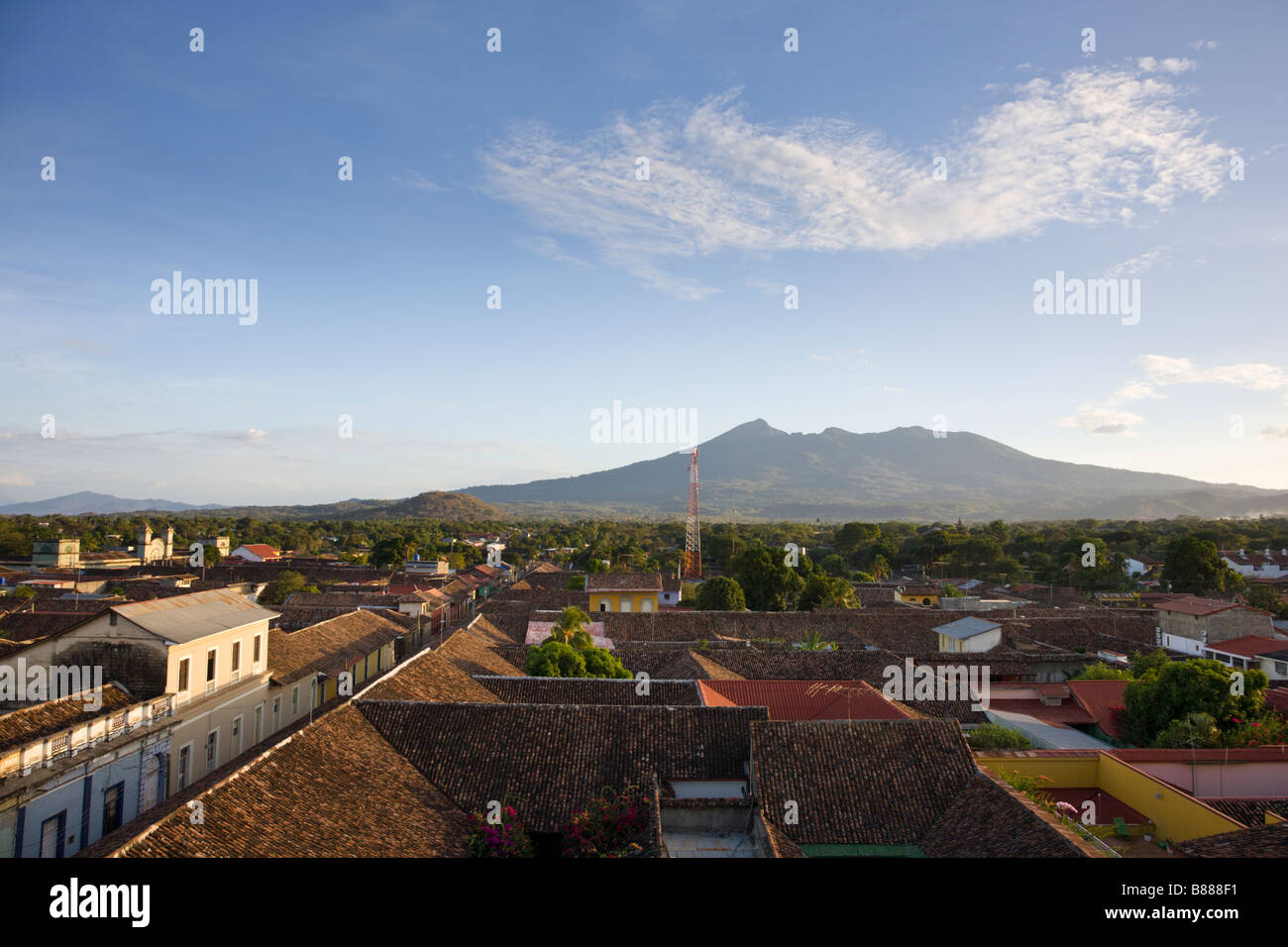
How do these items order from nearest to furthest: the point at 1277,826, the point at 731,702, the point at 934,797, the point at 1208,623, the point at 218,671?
the point at 1277,826 → the point at 934,797 → the point at 218,671 → the point at 731,702 → the point at 1208,623

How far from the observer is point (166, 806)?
10117 mm

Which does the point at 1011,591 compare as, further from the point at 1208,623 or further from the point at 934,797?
the point at 934,797

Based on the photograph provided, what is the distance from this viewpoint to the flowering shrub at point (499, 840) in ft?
32.5

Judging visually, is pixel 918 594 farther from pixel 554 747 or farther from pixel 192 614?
pixel 192 614

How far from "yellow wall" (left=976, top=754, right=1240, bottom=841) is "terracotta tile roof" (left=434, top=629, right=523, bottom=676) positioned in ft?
39.5

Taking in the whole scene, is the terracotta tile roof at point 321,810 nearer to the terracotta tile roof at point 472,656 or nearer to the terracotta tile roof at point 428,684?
the terracotta tile roof at point 428,684

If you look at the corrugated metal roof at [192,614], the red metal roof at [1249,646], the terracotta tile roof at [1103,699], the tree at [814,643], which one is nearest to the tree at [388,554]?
the tree at [814,643]

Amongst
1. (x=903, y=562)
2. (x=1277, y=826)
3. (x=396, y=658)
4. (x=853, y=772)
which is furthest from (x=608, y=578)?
(x=903, y=562)

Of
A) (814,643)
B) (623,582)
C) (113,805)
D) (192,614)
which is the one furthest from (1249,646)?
(113,805)

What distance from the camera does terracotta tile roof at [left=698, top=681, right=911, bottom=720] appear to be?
56.4 ft

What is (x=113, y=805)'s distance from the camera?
37.9 ft
